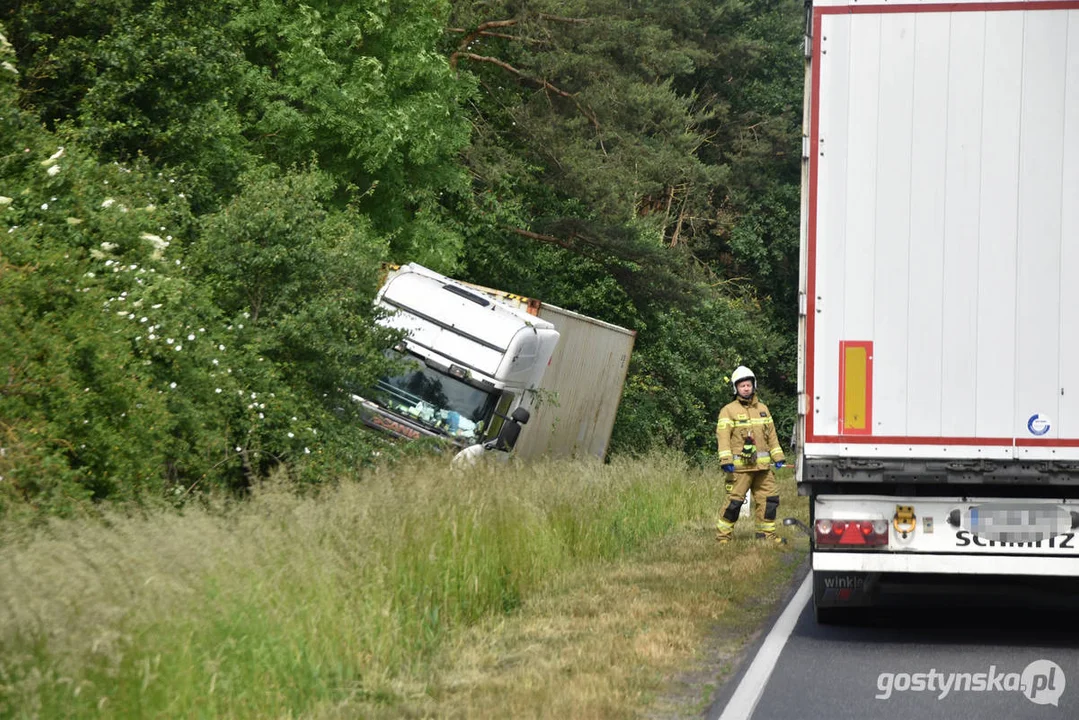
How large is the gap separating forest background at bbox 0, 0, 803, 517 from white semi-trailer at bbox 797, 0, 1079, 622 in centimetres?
521

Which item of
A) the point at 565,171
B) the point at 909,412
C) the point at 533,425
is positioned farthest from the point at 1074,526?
the point at 565,171

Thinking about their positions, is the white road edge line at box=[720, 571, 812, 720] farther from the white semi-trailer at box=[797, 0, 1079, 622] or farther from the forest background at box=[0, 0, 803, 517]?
the forest background at box=[0, 0, 803, 517]

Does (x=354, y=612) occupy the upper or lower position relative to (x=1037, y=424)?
lower

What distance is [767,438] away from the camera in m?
15.4

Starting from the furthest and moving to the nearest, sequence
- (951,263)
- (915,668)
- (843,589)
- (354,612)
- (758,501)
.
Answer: (758,501)
(843,589)
(951,263)
(915,668)
(354,612)

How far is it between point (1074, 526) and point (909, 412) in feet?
3.98

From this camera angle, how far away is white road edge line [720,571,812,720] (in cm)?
771

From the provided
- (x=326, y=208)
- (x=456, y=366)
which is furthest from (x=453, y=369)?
(x=326, y=208)

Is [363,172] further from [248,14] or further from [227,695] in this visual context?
[227,695]

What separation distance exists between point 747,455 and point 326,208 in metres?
13.7

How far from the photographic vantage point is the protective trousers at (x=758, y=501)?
49.0 ft

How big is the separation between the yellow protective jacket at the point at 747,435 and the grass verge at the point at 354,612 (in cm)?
229

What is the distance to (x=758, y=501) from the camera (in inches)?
611

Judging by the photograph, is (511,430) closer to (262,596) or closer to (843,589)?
(843,589)
